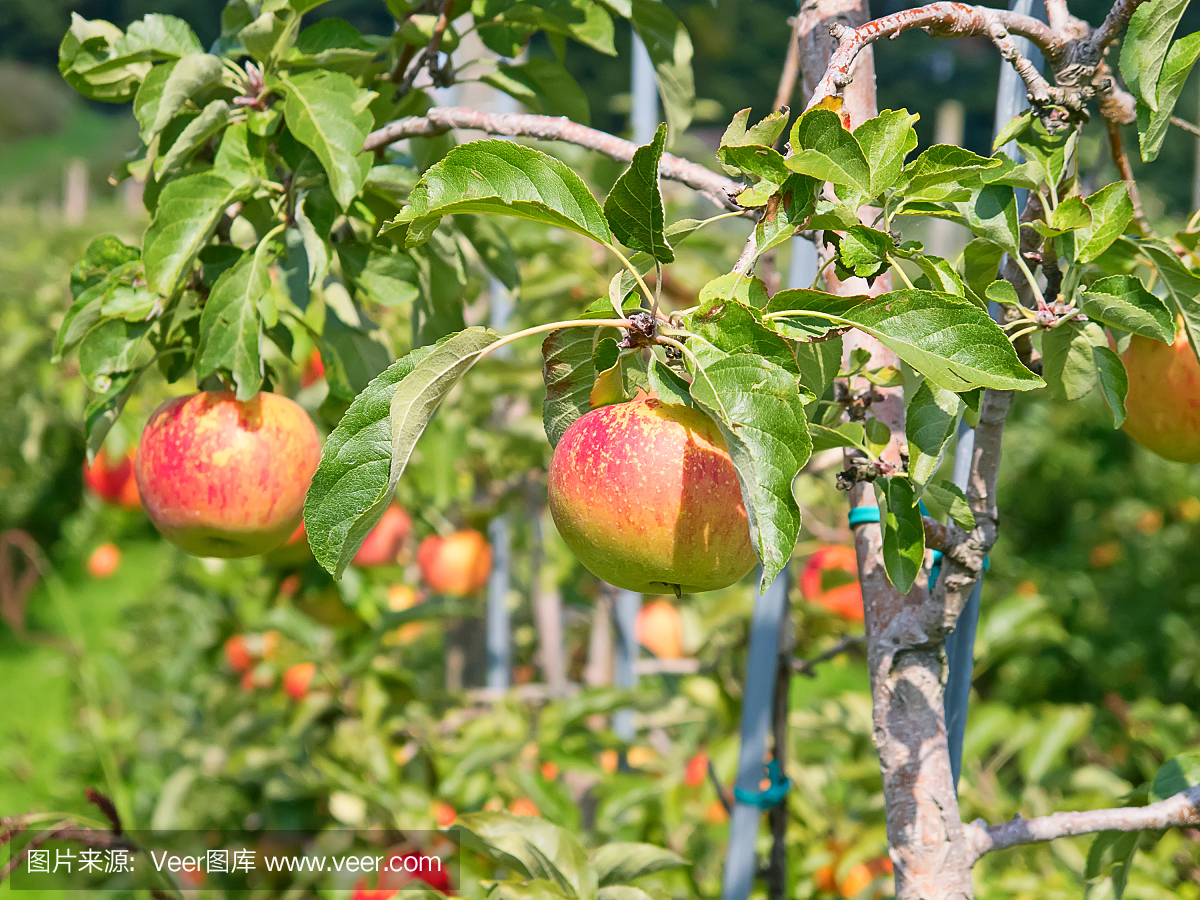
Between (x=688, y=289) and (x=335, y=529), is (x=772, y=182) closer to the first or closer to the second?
(x=335, y=529)

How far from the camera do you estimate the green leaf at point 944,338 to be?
436 millimetres

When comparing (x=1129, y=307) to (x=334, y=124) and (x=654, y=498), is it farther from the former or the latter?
(x=334, y=124)

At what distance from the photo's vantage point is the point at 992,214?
0.54 meters

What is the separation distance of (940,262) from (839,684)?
2.95 m

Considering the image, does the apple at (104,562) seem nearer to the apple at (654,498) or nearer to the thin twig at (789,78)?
the thin twig at (789,78)

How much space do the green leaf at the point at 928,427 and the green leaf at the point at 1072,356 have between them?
0.11 meters

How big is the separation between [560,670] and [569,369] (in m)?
1.29

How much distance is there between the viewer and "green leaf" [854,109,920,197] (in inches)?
18.4

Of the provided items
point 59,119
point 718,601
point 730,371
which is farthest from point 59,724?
point 59,119

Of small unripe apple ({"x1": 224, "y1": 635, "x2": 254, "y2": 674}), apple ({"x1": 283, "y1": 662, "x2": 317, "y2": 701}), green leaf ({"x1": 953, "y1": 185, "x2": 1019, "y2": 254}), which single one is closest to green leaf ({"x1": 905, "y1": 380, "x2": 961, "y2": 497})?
green leaf ({"x1": 953, "y1": 185, "x2": 1019, "y2": 254})

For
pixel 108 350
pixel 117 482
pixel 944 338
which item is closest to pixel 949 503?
pixel 944 338

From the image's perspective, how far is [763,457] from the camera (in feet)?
1.41

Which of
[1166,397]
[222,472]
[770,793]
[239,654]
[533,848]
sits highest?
[1166,397]

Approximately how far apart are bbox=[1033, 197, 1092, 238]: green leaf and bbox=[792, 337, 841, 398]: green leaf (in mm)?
139
